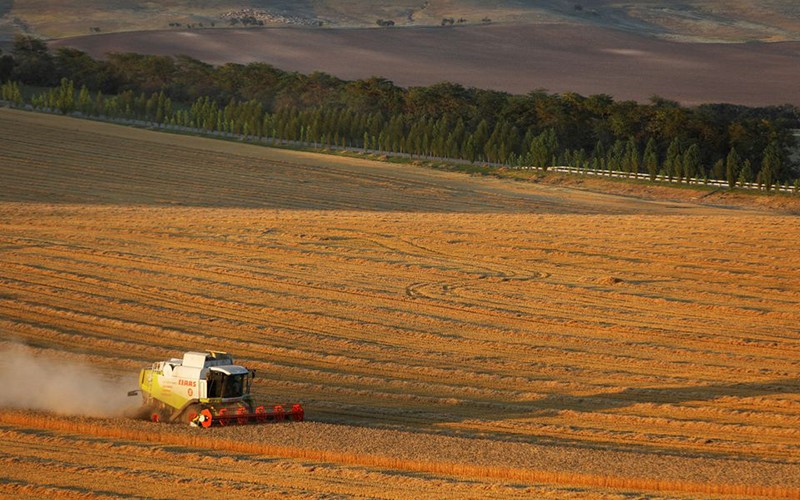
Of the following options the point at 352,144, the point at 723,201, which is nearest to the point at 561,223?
the point at 723,201

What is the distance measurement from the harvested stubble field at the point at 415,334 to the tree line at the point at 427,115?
98.9 feet

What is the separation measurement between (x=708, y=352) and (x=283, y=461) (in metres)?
17.4

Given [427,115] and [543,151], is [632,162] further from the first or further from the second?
[427,115]

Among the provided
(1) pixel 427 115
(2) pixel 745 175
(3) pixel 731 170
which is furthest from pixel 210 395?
(1) pixel 427 115

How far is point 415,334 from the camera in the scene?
126 feet

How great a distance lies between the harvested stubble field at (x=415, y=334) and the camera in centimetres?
2348

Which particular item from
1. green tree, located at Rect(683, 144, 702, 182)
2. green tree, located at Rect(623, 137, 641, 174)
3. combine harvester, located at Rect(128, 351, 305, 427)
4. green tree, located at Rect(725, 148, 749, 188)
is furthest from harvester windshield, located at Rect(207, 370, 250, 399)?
green tree, located at Rect(623, 137, 641, 174)

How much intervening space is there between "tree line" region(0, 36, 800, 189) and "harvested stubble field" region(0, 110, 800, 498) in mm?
30143

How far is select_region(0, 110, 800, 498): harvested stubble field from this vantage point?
23.5m

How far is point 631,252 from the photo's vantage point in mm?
55812

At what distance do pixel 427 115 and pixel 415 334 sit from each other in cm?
10592

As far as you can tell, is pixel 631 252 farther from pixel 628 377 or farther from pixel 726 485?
pixel 726 485

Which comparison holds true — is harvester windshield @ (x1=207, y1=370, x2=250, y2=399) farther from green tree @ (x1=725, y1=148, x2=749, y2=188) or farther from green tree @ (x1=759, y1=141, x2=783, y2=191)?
green tree @ (x1=725, y1=148, x2=749, y2=188)

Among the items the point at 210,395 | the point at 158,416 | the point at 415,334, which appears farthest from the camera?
the point at 415,334
